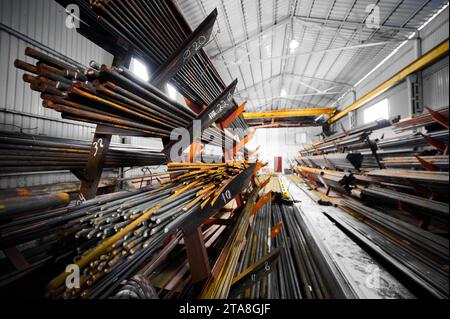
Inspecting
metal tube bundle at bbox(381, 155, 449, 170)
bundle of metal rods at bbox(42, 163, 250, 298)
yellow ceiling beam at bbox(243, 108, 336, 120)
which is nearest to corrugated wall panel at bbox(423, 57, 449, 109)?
metal tube bundle at bbox(381, 155, 449, 170)

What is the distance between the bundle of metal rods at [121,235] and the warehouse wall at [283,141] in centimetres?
1140

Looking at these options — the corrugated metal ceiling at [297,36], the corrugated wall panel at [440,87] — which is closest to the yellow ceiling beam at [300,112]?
the corrugated metal ceiling at [297,36]

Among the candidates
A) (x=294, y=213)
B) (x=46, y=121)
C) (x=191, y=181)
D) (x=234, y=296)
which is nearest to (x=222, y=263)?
(x=234, y=296)

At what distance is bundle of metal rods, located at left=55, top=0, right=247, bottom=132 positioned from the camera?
0.80 m

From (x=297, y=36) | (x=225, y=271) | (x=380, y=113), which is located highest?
(x=297, y=36)

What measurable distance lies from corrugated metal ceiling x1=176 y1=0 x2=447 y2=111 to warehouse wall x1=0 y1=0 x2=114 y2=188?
8.62 ft

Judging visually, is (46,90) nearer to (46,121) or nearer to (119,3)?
(119,3)

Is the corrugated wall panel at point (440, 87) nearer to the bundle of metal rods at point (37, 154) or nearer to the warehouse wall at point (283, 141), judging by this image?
the bundle of metal rods at point (37, 154)

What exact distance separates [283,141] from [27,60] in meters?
12.7

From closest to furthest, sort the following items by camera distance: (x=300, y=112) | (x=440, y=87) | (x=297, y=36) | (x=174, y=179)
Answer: (x=440, y=87) < (x=174, y=179) < (x=297, y=36) < (x=300, y=112)

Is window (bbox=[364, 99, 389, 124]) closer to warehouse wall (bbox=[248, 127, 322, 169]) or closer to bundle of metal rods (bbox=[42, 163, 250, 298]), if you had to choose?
bundle of metal rods (bbox=[42, 163, 250, 298])

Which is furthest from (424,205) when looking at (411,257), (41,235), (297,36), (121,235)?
(297,36)

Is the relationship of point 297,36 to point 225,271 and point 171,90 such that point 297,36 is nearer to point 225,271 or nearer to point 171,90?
point 171,90

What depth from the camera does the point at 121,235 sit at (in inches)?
25.2
